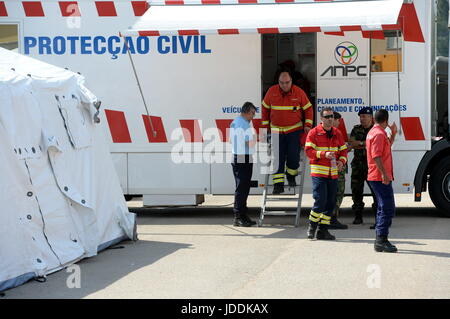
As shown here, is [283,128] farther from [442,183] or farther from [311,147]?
[442,183]

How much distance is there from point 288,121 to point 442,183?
2.54 metres

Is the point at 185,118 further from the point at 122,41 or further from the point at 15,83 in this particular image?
the point at 15,83

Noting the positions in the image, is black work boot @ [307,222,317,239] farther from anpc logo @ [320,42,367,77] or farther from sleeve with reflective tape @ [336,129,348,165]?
anpc logo @ [320,42,367,77]

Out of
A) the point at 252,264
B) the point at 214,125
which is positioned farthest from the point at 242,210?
the point at 252,264

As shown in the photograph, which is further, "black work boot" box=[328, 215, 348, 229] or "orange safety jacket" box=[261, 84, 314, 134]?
"orange safety jacket" box=[261, 84, 314, 134]

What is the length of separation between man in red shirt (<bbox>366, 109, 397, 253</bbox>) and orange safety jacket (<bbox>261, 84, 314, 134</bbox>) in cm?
275

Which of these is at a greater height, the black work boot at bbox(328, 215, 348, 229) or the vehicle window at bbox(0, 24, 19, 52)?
the vehicle window at bbox(0, 24, 19, 52)

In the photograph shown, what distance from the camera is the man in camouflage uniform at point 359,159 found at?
1153 cm

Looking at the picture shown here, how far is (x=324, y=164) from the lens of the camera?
33.2 feet

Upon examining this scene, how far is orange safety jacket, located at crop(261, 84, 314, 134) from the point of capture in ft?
39.3

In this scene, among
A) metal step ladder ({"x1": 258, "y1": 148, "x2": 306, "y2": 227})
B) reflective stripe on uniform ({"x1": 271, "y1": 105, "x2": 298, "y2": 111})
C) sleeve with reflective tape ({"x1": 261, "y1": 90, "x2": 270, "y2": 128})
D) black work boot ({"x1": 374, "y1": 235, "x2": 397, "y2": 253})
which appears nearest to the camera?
black work boot ({"x1": 374, "y1": 235, "x2": 397, "y2": 253})

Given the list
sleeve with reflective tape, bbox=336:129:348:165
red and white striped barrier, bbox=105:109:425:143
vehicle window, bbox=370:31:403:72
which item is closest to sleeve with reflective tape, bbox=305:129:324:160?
sleeve with reflective tape, bbox=336:129:348:165

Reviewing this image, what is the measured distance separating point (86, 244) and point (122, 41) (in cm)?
449

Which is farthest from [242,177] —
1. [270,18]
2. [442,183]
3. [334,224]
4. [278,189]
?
[442,183]
